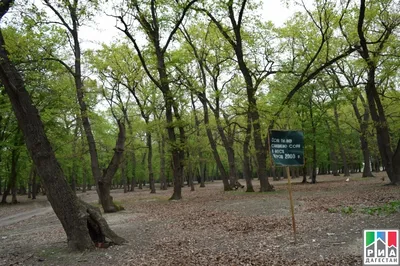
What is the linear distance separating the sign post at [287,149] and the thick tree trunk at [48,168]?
14.6 feet

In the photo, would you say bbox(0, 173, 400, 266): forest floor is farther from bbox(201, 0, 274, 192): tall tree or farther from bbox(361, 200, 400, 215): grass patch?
bbox(201, 0, 274, 192): tall tree

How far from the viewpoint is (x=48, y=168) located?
7195 mm

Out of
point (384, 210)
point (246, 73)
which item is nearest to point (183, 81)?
point (246, 73)

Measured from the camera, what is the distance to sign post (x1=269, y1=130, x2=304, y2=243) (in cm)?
698

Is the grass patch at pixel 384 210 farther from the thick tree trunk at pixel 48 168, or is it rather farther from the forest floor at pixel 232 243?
the thick tree trunk at pixel 48 168

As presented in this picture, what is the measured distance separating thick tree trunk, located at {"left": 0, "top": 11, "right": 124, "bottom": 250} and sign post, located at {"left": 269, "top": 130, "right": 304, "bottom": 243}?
4.44 metres

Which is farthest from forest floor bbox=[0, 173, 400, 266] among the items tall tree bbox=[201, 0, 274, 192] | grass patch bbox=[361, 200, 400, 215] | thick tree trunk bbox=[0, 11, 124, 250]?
tall tree bbox=[201, 0, 274, 192]

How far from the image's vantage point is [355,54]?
20828 mm

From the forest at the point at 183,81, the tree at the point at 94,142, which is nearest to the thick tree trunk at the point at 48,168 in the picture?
the forest at the point at 183,81

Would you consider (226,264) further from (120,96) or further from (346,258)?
(120,96)

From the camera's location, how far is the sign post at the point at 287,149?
275 inches

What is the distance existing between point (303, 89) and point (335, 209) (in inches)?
663

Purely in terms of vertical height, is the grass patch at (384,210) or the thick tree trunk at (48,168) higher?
the thick tree trunk at (48,168)

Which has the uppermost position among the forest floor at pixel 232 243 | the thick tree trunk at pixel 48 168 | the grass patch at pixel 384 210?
the thick tree trunk at pixel 48 168
